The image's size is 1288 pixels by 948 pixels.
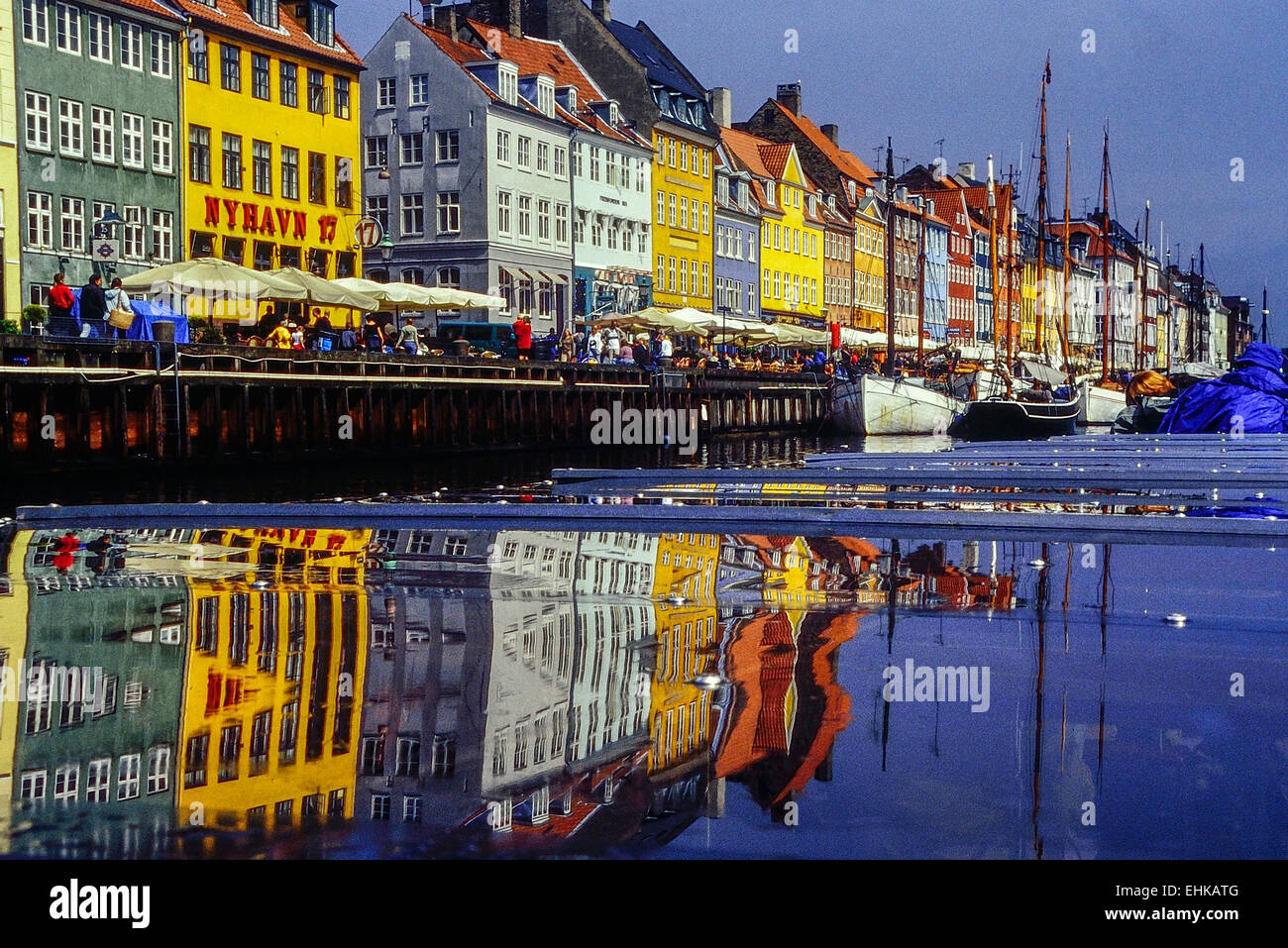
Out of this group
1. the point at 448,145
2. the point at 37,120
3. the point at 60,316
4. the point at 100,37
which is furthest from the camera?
the point at 448,145

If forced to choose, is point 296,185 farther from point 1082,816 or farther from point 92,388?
point 1082,816

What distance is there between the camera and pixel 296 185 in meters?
49.9

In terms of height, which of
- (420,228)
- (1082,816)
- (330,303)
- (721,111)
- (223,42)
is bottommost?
(1082,816)

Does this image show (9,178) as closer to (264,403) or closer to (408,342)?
(408,342)

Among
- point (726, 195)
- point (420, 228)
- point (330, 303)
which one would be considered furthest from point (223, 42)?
point (726, 195)

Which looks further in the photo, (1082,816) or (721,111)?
(721,111)

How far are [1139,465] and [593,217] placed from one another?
52.9m

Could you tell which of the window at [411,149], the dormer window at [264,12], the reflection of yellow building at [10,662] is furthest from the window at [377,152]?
the reflection of yellow building at [10,662]

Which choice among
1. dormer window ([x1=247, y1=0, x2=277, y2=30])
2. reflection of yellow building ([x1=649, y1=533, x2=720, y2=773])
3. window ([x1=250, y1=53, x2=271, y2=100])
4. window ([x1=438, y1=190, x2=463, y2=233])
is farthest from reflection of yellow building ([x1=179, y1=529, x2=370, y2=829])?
window ([x1=438, y1=190, x2=463, y2=233])

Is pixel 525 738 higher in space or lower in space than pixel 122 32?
lower

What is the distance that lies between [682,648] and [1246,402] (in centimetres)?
2029

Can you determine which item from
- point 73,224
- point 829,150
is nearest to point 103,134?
point 73,224

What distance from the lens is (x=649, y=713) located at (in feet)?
13.8

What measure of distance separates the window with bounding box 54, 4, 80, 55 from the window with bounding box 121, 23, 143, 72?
1726mm
